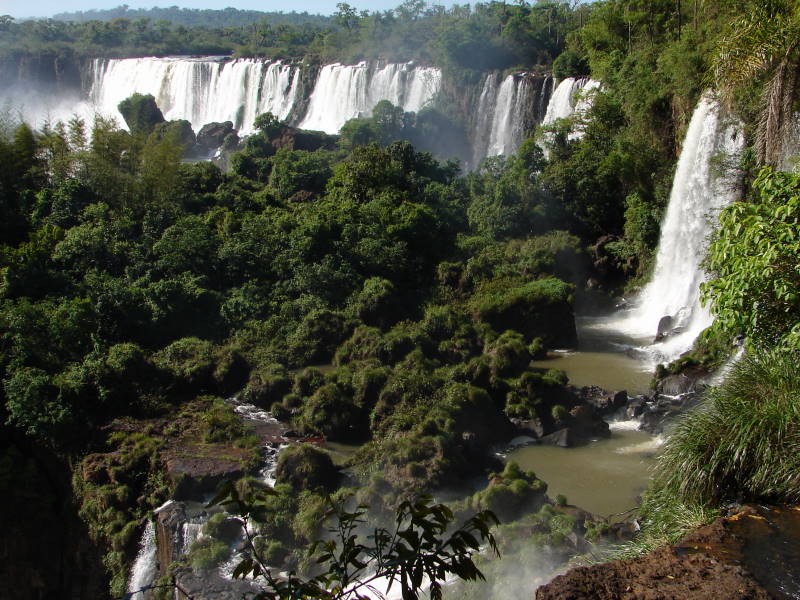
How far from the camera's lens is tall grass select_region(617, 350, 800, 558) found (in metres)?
6.79

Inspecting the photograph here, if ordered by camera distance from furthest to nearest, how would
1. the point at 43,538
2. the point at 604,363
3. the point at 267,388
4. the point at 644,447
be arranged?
the point at 604,363 → the point at 267,388 → the point at 644,447 → the point at 43,538

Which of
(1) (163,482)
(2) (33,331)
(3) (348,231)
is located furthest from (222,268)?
(1) (163,482)

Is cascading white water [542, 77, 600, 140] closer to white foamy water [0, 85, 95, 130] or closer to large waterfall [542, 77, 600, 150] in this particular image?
large waterfall [542, 77, 600, 150]

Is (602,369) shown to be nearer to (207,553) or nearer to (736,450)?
(207,553)

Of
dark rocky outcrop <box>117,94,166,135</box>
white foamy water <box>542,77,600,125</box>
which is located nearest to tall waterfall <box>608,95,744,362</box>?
white foamy water <box>542,77,600,125</box>

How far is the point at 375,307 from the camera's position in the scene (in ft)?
62.6

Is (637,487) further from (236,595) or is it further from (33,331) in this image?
(33,331)

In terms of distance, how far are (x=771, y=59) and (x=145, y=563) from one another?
12.6 metres

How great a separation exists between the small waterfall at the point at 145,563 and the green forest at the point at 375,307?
175 mm

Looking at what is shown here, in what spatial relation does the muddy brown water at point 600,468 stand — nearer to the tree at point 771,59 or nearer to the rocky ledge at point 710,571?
the tree at point 771,59

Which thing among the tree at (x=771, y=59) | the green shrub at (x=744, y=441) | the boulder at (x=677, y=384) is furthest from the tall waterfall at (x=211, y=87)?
the green shrub at (x=744, y=441)

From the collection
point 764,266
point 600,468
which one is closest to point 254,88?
point 600,468

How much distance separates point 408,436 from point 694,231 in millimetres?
12668

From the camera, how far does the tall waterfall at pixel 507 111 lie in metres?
35.2
